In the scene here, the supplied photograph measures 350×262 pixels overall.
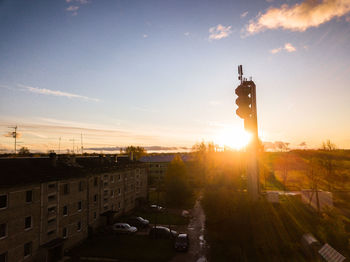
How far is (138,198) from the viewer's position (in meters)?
52.2

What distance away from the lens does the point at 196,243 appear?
29.8 meters

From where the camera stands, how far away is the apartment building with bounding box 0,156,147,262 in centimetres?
2097

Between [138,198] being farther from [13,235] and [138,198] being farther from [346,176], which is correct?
[346,176]

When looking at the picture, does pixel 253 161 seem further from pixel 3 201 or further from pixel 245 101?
pixel 3 201

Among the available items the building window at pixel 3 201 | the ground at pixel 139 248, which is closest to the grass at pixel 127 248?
the ground at pixel 139 248

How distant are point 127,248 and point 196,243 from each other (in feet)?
29.9

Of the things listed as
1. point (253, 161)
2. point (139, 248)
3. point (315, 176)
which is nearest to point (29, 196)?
point (139, 248)

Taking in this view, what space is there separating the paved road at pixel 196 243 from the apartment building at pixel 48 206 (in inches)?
544

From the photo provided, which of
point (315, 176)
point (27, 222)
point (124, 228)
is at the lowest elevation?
point (124, 228)

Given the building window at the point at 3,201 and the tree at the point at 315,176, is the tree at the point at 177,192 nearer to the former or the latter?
the tree at the point at 315,176

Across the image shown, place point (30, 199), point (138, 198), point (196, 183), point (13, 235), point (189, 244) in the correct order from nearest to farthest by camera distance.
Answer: point (13, 235)
point (30, 199)
point (189, 244)
point (138, 198)
point (196, 183)

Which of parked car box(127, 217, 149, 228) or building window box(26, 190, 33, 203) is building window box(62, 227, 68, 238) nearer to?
building window box(26, 190, 33, 203)

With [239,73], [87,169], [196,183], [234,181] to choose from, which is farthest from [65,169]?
[196,183]

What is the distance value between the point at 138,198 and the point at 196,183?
31642 mm
